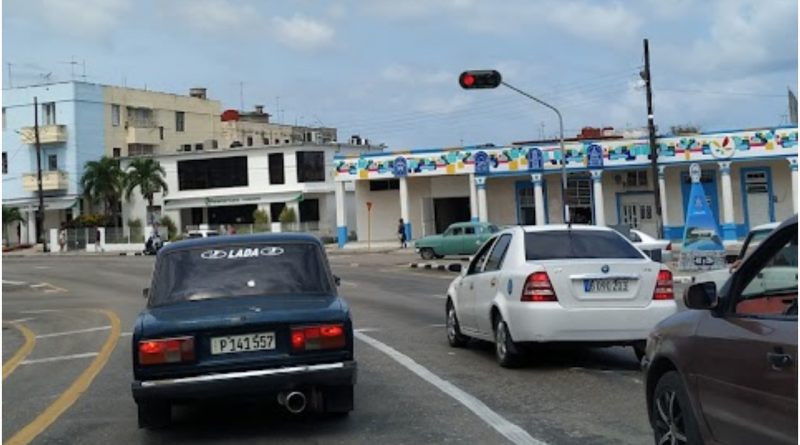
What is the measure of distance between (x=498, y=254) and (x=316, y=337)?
434cm

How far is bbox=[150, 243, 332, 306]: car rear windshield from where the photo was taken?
7.73 metres

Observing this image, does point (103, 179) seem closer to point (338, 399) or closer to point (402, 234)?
point (402, 234)

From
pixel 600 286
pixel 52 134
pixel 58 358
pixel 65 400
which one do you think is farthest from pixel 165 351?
pixel 52 134

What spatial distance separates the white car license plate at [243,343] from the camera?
6723mm

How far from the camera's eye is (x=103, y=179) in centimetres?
6438

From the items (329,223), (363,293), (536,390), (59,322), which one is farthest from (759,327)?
(329,223)

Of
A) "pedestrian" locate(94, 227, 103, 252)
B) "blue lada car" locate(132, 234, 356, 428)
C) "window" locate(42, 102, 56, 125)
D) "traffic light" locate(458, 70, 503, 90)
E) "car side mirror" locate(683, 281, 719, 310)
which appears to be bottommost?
"blue lada car" locate(132, 234, 356, 428)

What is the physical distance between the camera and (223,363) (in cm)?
670

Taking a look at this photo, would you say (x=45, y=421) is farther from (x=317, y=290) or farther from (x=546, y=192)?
(x=546, y=192)

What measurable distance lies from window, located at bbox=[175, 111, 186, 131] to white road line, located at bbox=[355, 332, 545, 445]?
67694 millimetres

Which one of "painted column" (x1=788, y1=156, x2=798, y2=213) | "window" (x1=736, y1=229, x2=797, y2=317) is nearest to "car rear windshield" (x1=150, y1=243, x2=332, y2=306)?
"window" (x1=736, y1=229, x2=797, y2=317)

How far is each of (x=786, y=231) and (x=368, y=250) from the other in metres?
45.6

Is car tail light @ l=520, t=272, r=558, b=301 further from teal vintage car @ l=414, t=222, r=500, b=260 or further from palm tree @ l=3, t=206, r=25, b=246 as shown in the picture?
palm tree @ l=3, t=206, r=25, b=246

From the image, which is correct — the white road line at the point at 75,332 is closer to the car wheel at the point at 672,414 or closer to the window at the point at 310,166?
the car wheel at the point at 672,414
